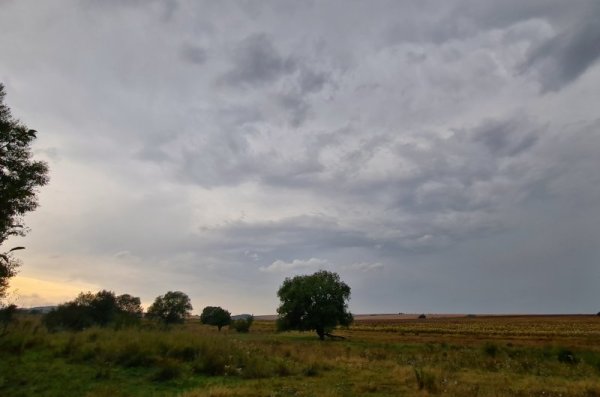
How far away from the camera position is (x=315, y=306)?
6500 cm

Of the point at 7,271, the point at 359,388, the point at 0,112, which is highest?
the point at 0,112

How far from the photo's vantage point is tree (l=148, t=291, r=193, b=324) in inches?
3302

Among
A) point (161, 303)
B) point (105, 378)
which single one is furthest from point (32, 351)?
point (161, 303)

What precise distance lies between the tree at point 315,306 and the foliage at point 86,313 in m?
23.2

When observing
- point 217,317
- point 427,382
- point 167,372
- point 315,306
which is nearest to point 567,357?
point 427,382

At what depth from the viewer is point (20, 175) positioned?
23734 millimetres

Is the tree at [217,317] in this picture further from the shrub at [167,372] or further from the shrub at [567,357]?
the shrub at [167,372]

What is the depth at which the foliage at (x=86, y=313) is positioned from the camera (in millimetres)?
39638

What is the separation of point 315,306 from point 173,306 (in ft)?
115

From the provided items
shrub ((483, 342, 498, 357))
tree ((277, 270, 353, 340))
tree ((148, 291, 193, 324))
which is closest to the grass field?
shrub ((483, 342, 498, 357))

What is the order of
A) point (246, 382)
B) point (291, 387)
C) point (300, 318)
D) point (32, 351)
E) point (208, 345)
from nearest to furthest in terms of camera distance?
1. point (291, 387)
2. point (246, 382)
3. point (32, 351)
4. point (208, 345)
5. point (300, 318)

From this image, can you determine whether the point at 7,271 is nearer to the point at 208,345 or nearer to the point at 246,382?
the point at 208,345

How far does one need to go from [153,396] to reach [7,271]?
16.1 metres

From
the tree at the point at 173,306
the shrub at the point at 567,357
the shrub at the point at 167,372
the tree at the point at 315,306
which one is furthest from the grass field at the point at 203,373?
the tree at the point at 173,306
